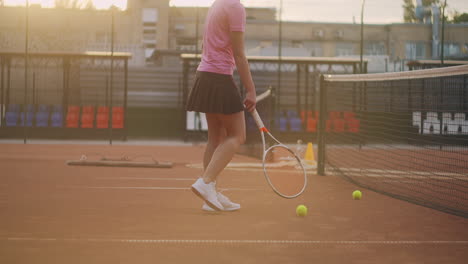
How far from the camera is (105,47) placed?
27.6 m

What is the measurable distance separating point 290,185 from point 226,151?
6.85ft

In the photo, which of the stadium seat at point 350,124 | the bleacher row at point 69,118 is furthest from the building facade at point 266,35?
the stadium seat at point 350,124

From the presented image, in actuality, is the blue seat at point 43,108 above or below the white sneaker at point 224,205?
above

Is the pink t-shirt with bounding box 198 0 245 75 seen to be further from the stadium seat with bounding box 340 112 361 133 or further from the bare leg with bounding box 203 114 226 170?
the stadium seat with bounding box 340 112 361 133

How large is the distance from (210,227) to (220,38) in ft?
4.74

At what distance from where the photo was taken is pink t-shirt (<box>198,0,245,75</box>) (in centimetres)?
438

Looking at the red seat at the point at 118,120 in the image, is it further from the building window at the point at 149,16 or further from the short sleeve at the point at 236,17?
the building window at the point at 149,16

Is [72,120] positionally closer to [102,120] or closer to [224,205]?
[102,120]

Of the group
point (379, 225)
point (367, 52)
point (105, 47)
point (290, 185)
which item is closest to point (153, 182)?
point (290, 185)

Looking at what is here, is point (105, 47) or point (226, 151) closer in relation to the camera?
point (226, 151)

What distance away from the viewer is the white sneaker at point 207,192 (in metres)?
4.39

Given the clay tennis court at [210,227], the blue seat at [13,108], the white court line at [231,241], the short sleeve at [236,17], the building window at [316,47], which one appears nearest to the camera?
the clay tennis court at [210,227]

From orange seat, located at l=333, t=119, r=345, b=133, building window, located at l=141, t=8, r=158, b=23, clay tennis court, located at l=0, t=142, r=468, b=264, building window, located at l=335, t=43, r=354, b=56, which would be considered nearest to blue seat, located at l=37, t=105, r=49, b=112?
orange seat, located at l=333, t=119, r=345, b=133

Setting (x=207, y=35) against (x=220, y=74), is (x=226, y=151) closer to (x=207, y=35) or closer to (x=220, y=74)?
(x=220, y=74)
